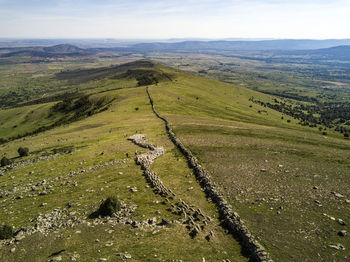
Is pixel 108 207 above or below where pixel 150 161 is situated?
above

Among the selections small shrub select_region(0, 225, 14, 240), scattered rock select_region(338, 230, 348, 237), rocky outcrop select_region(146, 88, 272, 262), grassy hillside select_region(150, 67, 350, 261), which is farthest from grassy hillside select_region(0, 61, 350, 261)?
small shrub select_region(0, 225, 14, 240)

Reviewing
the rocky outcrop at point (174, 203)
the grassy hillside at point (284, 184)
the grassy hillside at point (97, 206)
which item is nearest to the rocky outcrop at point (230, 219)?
the grassy hillside at point (97, 206)

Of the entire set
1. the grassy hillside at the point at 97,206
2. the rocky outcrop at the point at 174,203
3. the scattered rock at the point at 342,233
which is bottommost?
the grassy hillside at the point at 97,206

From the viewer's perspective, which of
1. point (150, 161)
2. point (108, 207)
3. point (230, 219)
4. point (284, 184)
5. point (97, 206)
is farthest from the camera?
point (150, 161)

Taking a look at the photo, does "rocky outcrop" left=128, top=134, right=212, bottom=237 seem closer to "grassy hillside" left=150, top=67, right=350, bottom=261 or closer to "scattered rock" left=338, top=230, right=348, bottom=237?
"grassy hillside" left=150, top=67, right=350, bottom=261

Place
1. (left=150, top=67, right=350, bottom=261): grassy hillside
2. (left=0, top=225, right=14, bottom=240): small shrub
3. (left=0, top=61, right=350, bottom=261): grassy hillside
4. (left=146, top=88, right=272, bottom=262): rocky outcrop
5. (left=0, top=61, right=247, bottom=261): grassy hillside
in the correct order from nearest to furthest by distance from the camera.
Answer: (left=146, top=88, right=272, bottom=262): rocky outcrop, (left=0, top=61, right=247, bottom=261): grassy hillside, (left=0, top=61, right=350, bottom=261): grassy hillside, (left=150, top=67, right=350, bottom=261): grassy hillside, (left=0, top=225, right=14, bottom=240): small shrub

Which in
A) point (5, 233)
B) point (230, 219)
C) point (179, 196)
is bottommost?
point (5, 233)

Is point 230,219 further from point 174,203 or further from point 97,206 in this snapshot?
point 97,206

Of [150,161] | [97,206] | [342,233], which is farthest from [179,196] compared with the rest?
[342,233]

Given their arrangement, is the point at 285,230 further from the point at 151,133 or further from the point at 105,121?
the point at 105,121

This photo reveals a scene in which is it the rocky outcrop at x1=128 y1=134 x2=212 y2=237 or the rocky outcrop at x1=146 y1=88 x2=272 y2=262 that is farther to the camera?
the rocky outcrop at x1=128 y1=134 x2=212 y2=237

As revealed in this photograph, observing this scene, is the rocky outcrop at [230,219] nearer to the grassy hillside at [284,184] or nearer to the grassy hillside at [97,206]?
the grassy hillside at [97,206]

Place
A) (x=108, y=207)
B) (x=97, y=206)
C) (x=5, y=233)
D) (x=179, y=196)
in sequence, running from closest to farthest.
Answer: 1. (x=5, y=233)
2. (x=108, y=207)
3. (x=97, y=206)
4. (x=179, y=196)

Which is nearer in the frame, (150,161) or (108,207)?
(108,207)
